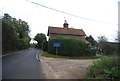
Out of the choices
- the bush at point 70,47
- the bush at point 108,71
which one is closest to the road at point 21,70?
the bush at point 108,71

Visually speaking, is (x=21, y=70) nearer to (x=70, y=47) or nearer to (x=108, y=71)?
(x=108, y=71)

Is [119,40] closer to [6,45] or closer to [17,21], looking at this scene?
[6,45]

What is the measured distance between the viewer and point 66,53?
17.9 m

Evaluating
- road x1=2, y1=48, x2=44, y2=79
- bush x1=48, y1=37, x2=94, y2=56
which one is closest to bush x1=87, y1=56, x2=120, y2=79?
road x1=2, y1=48, x2=44, y2=79

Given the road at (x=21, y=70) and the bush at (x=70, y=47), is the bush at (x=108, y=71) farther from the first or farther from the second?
the bush at (x=70, y=47)

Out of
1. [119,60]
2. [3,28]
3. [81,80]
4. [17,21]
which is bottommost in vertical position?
[81,80]

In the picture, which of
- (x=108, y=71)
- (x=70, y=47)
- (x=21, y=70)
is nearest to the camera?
(x=108, y=71)

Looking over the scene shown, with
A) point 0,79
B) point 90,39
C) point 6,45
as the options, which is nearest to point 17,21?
point 6,45

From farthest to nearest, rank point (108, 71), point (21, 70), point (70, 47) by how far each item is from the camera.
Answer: point (70, 47) < point (21, 70) < point (108, 71)

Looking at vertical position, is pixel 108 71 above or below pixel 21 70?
above

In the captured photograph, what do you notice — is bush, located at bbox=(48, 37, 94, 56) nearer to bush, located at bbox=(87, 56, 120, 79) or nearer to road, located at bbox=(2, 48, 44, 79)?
road, located at bbox=(2, 48, 44, 79)

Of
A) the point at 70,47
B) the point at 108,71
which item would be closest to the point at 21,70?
the point at 108,71

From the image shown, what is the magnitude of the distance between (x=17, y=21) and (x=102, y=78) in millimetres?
46042

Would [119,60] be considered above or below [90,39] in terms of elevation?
below
